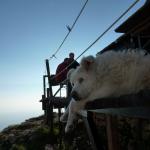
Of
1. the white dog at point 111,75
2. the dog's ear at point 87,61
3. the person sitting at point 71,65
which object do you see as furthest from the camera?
the person sitting at point 71,65

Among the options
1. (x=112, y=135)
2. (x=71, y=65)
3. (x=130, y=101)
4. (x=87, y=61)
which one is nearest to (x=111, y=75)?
(x=87, y=61)

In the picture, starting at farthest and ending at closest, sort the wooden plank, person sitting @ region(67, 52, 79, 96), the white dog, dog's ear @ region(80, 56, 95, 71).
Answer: person sitting @ region(67, 52, 79, 96) < dog's ear @ region(80, 56, 95, 71) < the white dog < the wooden plank

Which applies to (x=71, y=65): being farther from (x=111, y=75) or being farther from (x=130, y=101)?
(x=130, y=101)

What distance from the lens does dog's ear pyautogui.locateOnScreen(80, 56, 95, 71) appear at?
350 centimetres

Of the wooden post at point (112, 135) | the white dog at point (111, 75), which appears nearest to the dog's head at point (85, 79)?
the white dog at point (111, 75)

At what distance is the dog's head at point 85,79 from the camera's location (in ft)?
11.6

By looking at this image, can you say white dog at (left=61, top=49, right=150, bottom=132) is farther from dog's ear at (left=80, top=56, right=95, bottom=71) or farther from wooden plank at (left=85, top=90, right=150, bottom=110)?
→ wooden plank at (left=85, top=90, right=150, bottom=110)

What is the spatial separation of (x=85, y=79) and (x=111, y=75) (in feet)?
1.63

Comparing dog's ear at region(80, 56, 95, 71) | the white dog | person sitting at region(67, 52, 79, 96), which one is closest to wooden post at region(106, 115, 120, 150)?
the white dog

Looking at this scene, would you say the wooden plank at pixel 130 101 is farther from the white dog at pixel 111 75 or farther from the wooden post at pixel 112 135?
the wooden post at pixel 112 135

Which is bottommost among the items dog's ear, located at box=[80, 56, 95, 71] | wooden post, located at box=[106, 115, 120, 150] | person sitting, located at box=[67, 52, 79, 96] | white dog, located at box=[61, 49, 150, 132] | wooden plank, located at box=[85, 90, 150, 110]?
wooden post, located at box=[106, 115, 120, 150]

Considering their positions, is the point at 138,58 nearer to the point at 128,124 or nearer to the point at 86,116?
the point at 86,116

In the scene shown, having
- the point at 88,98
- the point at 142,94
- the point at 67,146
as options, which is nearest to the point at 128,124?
the point at 67,146

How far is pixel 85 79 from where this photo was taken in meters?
3.64
